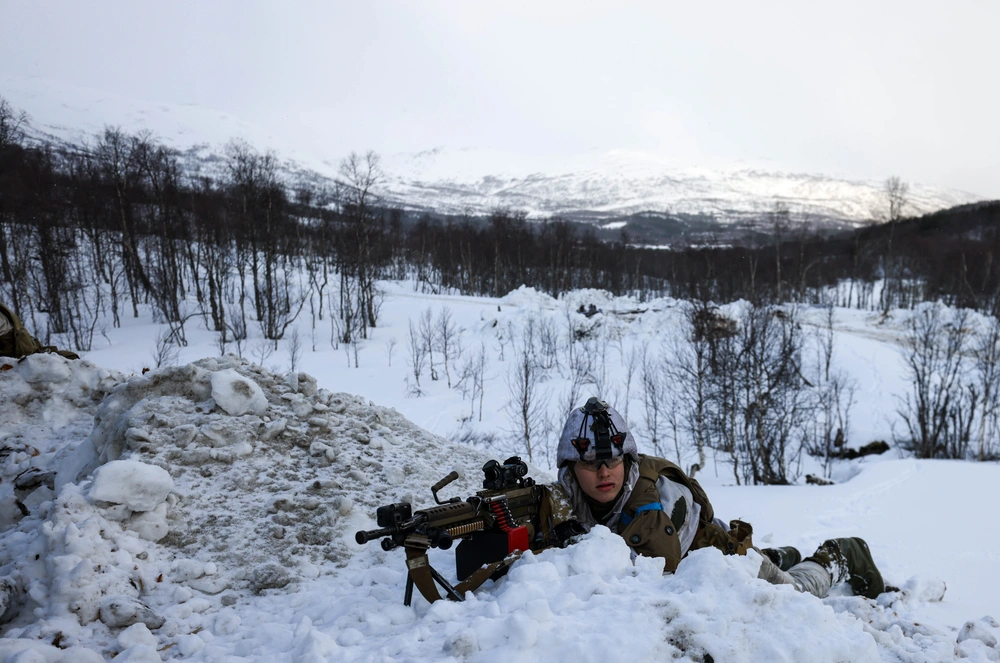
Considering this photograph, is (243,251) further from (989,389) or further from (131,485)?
(989,389)

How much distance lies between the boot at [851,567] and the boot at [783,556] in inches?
8.7

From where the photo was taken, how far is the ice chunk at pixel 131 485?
3279mm

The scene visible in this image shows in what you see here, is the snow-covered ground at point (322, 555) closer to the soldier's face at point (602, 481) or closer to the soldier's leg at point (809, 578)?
the soldier's leg at point (809, 578)

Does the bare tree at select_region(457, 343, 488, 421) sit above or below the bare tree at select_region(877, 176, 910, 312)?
below

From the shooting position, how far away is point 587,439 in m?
2.98

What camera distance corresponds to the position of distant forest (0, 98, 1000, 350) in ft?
68.1

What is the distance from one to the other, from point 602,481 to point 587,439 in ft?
0.85

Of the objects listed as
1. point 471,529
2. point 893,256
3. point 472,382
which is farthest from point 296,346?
point 893,256

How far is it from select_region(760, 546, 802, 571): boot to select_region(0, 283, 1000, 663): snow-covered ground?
1.74 ft

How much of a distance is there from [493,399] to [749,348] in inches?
373

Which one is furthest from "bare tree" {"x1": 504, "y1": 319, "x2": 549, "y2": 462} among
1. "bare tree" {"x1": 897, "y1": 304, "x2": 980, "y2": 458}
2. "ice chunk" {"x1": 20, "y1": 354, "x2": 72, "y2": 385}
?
"bare tree" {"x1": 897, "y1": 304, "x2": 980, "y2": 458}

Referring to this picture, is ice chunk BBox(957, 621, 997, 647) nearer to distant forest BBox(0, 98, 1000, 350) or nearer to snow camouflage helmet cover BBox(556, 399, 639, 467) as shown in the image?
snow camouflage helmet cover BBox(556, 399, 639, 467)

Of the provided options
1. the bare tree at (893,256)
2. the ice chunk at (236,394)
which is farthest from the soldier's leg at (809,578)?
the bare tree at (893,256)

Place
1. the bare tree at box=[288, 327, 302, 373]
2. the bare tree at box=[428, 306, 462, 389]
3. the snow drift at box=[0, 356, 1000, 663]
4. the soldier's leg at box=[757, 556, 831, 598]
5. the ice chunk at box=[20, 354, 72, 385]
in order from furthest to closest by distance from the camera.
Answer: the bare tree at box=[428, 306, 462, 389]
the bare tree at box=[288, 327, 302, 373]
the ice chunk at box=[20, 354, 72, 385]
the soldier's leg at box=[757, 556, 831, 598]
the snow drift at box=[0, 356, 1000, 663]
